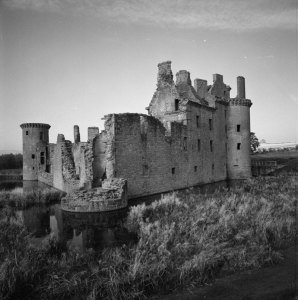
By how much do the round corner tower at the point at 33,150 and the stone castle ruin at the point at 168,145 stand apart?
2.18 m

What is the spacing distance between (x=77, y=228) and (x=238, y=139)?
2275 centimetres

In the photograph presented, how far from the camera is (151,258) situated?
742 centimetres

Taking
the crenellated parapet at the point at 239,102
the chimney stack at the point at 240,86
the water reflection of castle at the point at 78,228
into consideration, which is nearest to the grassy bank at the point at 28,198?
the water reflection of castle at the point at 78,228

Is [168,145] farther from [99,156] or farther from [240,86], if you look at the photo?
[240,86]

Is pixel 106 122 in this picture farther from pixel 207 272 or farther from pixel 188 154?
pixel 207 272

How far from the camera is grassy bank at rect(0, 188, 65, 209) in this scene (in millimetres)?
16906

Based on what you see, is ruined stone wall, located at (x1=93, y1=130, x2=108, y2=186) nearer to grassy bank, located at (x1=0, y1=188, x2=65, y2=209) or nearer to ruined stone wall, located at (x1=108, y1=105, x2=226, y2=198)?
ruined stone wall, located at (x1=108, y1=105, x2=226, y2=198)

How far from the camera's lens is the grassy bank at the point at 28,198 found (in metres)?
16.9

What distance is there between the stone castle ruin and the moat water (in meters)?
2.88

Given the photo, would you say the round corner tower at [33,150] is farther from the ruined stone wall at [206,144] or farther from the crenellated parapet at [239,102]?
the crenellated parapet at [239,102]

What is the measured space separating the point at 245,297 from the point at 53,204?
46.9ft

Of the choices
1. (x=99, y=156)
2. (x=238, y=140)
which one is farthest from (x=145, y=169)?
(x=238, y=140)

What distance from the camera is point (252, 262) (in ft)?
24.2

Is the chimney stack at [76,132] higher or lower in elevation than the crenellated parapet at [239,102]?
lower
